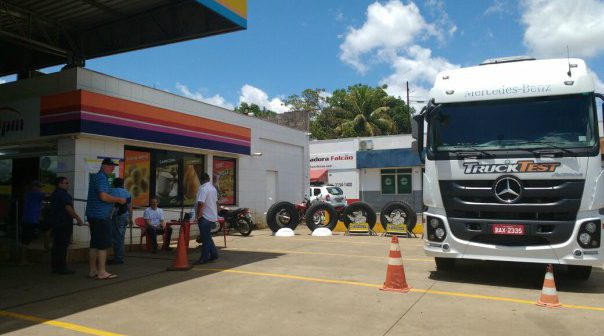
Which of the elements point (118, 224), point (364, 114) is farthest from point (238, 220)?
point (364, 114)

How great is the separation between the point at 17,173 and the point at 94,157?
3059mm

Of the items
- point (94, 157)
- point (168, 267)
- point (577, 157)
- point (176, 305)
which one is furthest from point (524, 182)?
point (94, 157)

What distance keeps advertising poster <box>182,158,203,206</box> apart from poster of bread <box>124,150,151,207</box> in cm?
164

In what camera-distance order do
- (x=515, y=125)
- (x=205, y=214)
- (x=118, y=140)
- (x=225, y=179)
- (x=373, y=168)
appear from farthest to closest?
(x=373, y=168), (x=225, y=179), (x=118, y=140), (x=205, y=214), (x=515, y=125)

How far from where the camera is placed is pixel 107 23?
1298 centimetres

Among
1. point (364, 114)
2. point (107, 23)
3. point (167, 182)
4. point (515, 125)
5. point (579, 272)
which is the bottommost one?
point (579, 272)

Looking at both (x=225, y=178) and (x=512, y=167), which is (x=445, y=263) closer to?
(x=512, y=167)

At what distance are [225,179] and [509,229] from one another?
451 inches

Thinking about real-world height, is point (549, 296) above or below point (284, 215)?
below

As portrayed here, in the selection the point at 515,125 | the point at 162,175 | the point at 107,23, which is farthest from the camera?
the point at 162,175

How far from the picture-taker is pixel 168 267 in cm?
856

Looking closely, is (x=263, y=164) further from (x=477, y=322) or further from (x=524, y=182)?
(x=477, y=322)

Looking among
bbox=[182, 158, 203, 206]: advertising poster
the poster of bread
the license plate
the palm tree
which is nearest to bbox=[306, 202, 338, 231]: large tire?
bbox=[182, 158, 203, 206]: advertising poster

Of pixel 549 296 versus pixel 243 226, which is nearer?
pixel 549 296
